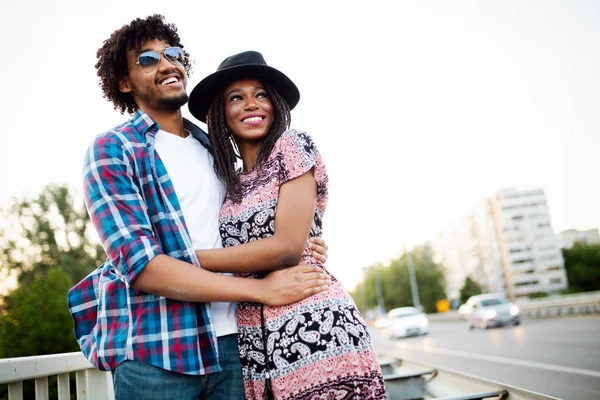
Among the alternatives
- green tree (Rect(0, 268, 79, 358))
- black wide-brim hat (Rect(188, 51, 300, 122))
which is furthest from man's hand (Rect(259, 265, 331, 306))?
green tree (Rect(0, 268, 79, 358))

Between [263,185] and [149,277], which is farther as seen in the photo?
[263,185]

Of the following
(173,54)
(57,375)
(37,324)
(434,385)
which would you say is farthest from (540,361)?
(173,54)

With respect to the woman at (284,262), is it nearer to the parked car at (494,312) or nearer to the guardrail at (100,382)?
the guardrail at (100,382)

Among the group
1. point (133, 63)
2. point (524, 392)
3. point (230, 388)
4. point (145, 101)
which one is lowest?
point (524, 392)

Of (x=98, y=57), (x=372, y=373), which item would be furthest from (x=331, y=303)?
(x=98, y=57)

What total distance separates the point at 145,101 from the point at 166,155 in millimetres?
395

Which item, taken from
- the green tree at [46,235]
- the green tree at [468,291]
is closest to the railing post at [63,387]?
the green tree at [46,235]

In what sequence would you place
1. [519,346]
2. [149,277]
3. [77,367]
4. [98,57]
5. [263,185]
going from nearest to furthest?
[149,277] → [263,185] → [98,57] → [77,367] → [519,346]

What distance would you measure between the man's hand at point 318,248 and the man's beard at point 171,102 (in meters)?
0.96

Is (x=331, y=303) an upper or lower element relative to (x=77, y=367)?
upper

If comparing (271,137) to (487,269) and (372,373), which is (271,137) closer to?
(372,373)

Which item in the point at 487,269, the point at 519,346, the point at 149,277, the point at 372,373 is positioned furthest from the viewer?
the point at 487,269

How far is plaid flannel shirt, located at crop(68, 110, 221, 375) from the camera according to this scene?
73.8 inches

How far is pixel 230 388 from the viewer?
2137 mm
